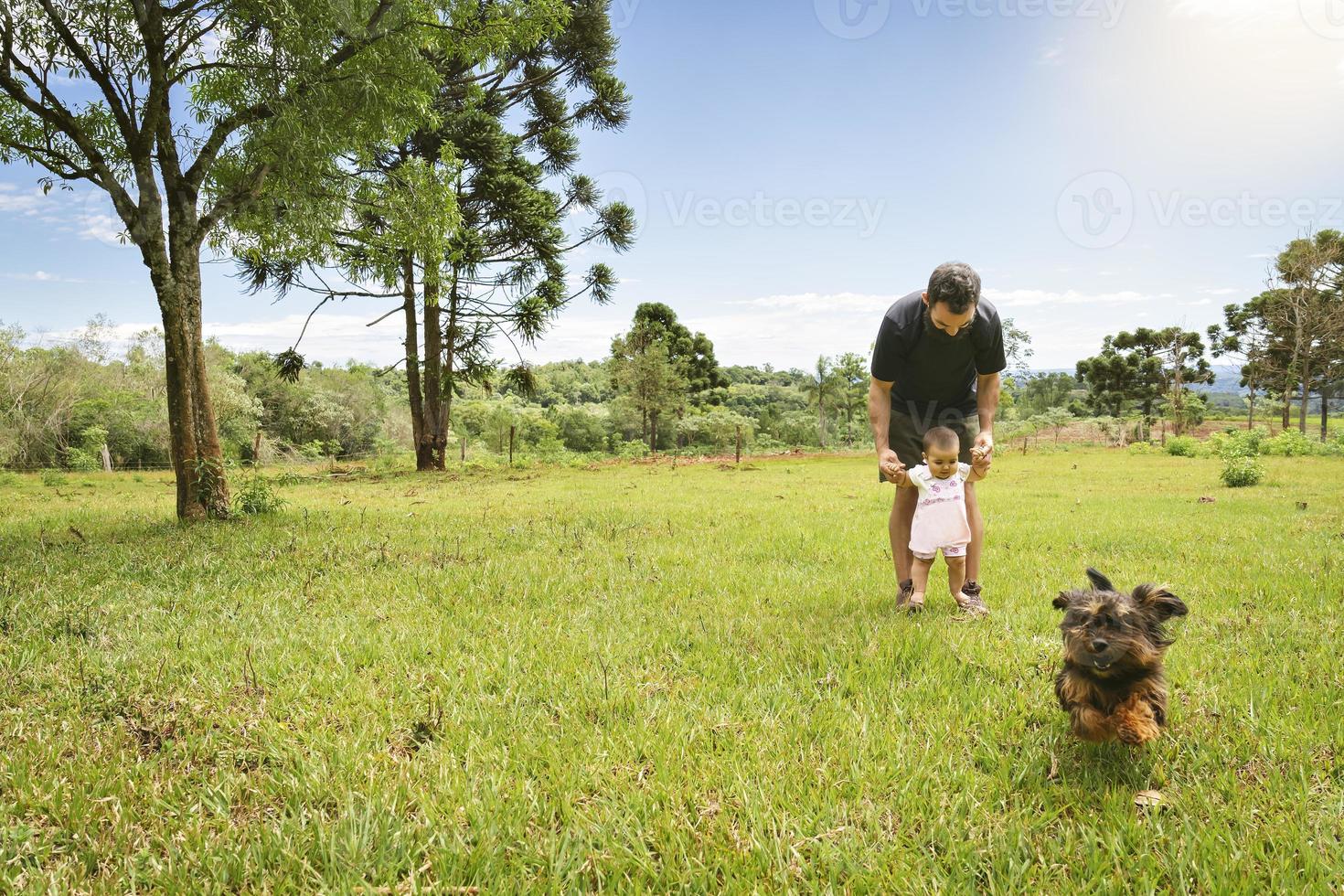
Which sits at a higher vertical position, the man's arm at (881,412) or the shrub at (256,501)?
the man's arm at (881,412)

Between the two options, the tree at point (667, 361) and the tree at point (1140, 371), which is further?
the tree at point (1140, 371)

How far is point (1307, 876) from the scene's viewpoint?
5.76 ft

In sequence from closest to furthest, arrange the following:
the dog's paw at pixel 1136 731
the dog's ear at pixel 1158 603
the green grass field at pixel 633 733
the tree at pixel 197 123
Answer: the green grass field at pixel 633 733 → the dog's paw at pixel 1136 731 → the dog's ear at pixel 1158 603 → the tree at pixel 197 123

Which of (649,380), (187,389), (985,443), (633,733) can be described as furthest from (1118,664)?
(649,380)

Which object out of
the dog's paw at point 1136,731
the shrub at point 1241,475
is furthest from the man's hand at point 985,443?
the shrub at point 1241,475

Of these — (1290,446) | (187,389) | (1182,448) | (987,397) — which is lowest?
(1182,448)

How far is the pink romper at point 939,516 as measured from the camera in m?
3.75

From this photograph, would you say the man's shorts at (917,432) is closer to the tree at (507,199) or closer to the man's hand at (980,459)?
the man's hand at (980,459)

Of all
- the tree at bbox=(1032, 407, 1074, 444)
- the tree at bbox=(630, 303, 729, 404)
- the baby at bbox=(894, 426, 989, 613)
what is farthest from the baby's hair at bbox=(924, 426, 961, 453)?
the tree at bbox=(1032, 407, 1074, 444)

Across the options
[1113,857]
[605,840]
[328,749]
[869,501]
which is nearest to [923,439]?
[1113,857]

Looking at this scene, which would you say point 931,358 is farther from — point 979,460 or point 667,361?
point 667,361

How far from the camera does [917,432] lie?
4.17m

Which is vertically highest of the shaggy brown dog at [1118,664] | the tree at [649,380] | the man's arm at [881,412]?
the tree at [649,380]

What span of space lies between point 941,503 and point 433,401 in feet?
60.2
